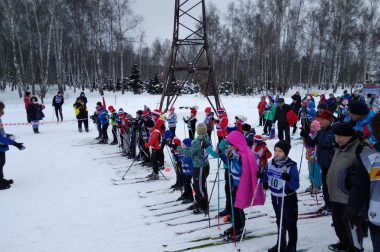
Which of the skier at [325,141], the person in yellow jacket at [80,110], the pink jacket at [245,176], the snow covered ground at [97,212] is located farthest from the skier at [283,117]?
the person in yellow jacket at [80,110]

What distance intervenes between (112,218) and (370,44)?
34.5m

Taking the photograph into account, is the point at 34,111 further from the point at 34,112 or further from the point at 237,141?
the point at 237,141

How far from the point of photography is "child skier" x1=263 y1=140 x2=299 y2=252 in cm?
402

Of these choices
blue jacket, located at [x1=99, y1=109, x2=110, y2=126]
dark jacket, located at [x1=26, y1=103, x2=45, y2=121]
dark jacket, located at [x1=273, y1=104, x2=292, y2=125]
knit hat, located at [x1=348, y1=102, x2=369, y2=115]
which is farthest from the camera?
dark jacket, located at [x1=26, y1=103, x2=45, y2=121]

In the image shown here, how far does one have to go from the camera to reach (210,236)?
4.96m

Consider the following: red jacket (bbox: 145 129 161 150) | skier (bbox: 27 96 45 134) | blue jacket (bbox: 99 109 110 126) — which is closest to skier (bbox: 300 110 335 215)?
red jacket (bbox: 145 129 161 150)

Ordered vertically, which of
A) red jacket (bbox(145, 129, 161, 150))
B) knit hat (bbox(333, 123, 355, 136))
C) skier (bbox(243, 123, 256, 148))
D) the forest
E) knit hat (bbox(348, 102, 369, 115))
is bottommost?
red jacket (bbox(145, 129, 161, 150))

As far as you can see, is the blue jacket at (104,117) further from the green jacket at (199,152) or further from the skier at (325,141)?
the skier at (325,141)

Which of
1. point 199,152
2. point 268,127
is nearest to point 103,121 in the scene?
point 268,127

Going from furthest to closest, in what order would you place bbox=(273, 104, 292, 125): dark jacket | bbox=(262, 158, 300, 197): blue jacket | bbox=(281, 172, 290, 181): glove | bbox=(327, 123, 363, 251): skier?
bbox=(273, 104, 292, 125): dark jacket < bbox=(262, 158, 300, 197): blue jacket < bbox=(281, 172, 290, 181): glove < bbox=(327, 123, 363, 251): skier

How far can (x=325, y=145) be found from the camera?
4.93m

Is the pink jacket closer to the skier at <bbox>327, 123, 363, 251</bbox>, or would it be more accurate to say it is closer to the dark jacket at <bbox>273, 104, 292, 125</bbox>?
the skier at <bbox>327, 123, 363, 251</bbox>

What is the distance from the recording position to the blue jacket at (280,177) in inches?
158

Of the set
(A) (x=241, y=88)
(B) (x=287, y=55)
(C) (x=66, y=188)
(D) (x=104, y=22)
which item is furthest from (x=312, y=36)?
(C) (x=66, y=188)
